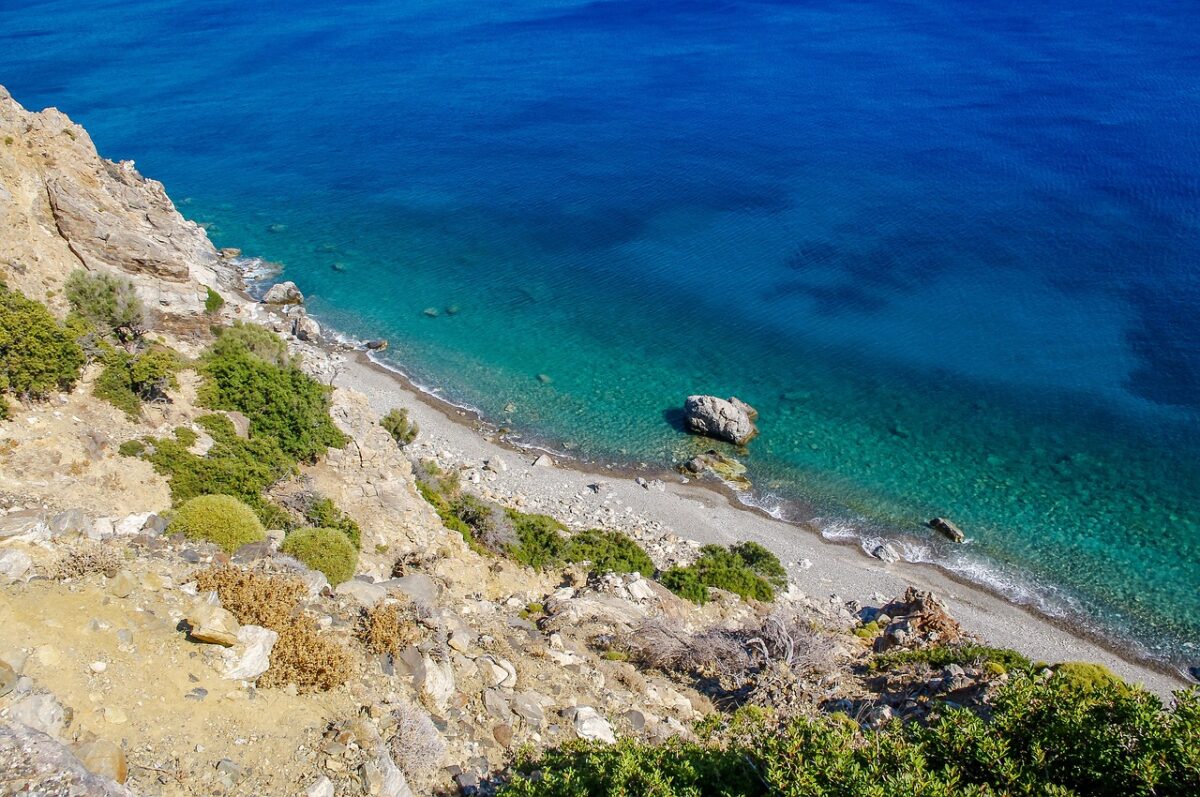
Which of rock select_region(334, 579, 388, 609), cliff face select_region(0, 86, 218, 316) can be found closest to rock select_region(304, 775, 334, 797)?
rock select_region(334, 579, 388, 609)

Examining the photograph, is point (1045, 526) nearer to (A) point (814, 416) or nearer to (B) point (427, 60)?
(A) point (814, 416)

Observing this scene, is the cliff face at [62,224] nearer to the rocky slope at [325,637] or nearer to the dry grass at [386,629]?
the rocky slope at [325,637]

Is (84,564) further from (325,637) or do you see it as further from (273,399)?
(273,399)

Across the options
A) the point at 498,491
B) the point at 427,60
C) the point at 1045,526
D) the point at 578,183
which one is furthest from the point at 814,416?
the point at 427,60

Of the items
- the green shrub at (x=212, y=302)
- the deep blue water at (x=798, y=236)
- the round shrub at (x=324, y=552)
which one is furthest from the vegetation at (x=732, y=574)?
the green shrub at (x=212, y=302)

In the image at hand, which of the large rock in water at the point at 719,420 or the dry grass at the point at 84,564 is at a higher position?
the dry grass at the point at 84,564

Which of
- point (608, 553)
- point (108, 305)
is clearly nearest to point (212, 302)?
point (108, 305)
